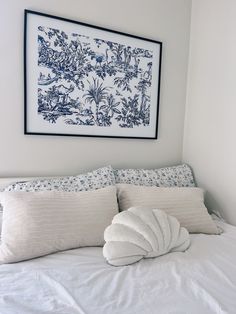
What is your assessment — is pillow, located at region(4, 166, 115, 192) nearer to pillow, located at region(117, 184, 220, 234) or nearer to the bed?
pillow, located at region(117, 184, 220, 234)

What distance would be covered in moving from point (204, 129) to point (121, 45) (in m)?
0.85

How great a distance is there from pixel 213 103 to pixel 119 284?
4.70 feet

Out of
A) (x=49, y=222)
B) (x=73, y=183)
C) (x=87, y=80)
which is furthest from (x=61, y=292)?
(x=87, y=80)

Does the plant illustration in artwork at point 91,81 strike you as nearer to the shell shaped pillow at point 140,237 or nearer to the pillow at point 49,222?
the pillow at point 49,222

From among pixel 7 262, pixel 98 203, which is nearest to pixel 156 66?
pixel 98 203

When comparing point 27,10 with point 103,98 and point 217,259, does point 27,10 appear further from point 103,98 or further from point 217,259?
point 217,259

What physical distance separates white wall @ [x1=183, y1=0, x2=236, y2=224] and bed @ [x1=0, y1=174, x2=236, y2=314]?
0.69 meters

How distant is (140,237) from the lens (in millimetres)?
1256

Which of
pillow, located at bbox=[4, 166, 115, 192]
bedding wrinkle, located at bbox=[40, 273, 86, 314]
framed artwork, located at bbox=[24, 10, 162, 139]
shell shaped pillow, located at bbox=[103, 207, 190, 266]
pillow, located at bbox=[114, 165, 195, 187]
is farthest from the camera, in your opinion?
pillow, located at bbox=[114, 165, 195, 187]

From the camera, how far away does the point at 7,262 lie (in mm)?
1186

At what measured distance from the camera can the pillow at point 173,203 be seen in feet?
5.25

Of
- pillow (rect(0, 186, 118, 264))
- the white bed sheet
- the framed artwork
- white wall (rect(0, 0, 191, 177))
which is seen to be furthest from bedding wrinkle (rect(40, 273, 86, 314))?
the framed artwork

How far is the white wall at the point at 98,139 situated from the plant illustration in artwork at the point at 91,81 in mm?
123

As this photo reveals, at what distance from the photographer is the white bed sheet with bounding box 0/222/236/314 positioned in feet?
2.98
